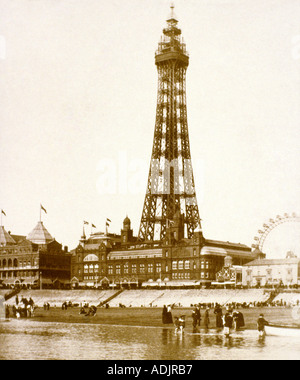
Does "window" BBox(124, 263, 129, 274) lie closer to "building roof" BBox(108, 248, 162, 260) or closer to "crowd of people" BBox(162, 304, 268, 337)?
"building roof" BBox(108, 248, 162, 260)

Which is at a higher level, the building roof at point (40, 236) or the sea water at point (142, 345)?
the building roof at point (40, 236)

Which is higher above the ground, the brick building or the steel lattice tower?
the steel lattice tower

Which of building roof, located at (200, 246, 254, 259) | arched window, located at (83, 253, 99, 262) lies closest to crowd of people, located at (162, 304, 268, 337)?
building roof, located at (200, 246, 254, 259)

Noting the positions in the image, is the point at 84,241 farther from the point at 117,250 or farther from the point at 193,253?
the point at 193,253

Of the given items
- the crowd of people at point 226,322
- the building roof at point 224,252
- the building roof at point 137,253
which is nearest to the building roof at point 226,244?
the building roof at point 224,252

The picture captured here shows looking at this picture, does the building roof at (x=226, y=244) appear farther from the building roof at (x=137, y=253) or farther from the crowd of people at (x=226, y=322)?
the crowd of people at (x=226, y=322)

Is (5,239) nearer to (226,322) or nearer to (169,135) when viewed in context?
(169,135)
